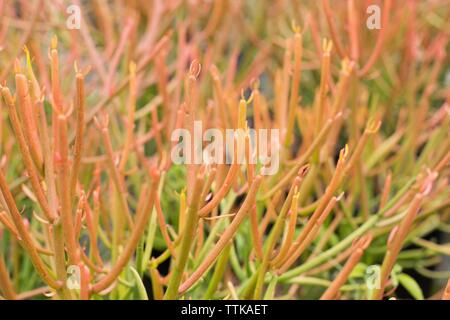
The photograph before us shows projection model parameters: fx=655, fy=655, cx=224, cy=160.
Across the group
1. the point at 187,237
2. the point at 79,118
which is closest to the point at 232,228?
the point at 187,237

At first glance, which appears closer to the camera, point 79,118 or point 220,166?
point 79,118

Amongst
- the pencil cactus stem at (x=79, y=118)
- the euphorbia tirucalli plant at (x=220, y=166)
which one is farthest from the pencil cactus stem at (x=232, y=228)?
the pencil cactus stem at (x=79, y=118)

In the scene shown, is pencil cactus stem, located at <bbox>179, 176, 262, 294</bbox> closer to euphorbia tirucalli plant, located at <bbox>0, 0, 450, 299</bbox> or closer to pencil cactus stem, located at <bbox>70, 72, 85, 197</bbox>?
euphorbia tirucalli plant, located at <bbox>0, 0, 450, 299</bbox>

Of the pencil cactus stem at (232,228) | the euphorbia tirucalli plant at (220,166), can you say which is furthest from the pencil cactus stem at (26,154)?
the pencil cactus stem at (232,228)

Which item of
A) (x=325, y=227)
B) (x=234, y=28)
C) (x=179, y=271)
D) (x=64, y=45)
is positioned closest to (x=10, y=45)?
(x=64, y=45)

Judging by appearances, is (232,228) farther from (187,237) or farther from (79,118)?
(79,118)

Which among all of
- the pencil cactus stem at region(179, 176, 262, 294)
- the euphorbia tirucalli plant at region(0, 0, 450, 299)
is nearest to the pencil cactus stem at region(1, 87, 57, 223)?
the euphorbia tirucalli plant at region(0, 0, 450, 299)

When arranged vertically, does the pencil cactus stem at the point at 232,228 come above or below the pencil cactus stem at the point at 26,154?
below

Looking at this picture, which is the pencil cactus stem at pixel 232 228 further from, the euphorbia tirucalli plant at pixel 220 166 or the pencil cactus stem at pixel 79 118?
the pencil cactus stem at pixel 79 118
